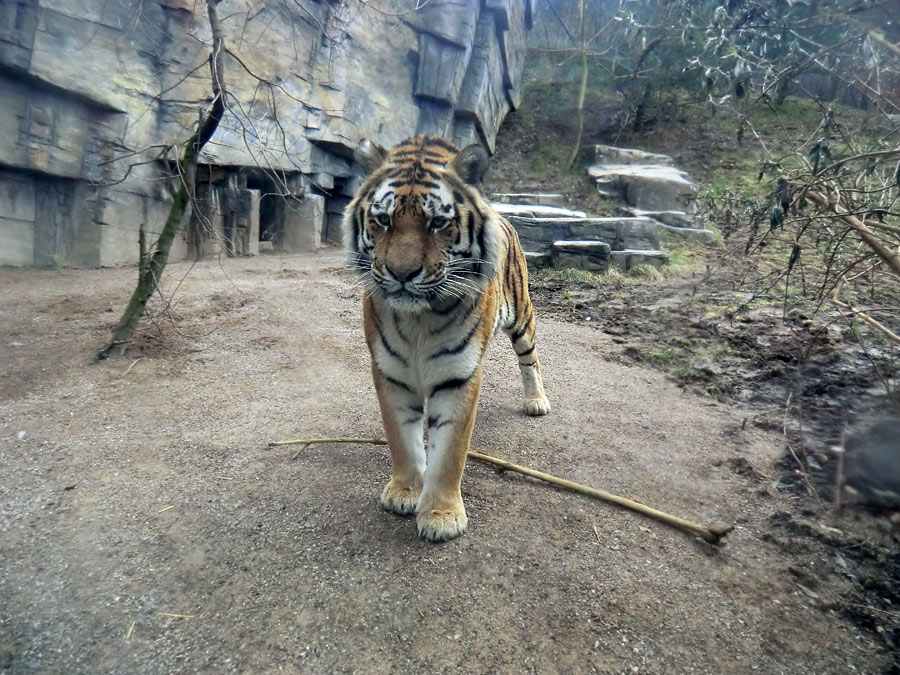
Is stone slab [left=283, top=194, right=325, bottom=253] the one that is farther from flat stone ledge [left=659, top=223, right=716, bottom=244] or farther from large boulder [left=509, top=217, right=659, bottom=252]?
flat stone ledge [left=659, top=223, right=716, bottom=244]

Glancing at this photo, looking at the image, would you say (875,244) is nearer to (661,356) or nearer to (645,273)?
(661,356)

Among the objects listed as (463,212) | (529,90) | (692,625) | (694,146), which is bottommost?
(692,625)

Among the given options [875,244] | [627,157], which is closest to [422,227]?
[875,244]

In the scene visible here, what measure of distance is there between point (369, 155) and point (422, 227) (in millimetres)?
622

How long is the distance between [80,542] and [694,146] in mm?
16619

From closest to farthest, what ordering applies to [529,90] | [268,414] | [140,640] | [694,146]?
[140,640] < [268,414] < [694,146] < [529,90]

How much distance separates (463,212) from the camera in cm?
263

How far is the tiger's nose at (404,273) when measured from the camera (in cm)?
239

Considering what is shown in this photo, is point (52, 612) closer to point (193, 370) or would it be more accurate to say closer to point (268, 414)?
point (268, 414)

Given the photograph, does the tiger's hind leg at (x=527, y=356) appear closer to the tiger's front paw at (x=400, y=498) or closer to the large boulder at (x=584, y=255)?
the tiger's front paw at (x=400, y=498)

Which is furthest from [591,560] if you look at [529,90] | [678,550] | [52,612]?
[529,90]

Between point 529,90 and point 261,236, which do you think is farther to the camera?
point 529,90

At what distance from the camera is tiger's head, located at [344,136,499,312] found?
2445 millimetres

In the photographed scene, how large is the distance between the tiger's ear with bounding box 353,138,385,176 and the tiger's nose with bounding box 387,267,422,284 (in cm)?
75
